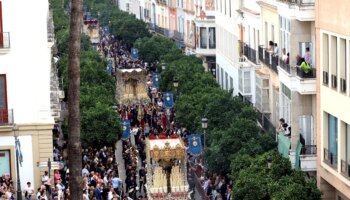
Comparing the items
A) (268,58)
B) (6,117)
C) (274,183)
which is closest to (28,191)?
(6,117)

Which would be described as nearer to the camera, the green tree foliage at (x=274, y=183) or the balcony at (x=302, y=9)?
the green tree foliage at (x=274, y=183)

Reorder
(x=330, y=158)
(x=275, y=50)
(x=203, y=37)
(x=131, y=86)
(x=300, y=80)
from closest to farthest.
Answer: (x=330, y=158) < (x=300, y=80) < (x=275, y=50) < (x=131, y=86) < (x=203, y=37)

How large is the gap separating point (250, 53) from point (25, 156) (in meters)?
20.9

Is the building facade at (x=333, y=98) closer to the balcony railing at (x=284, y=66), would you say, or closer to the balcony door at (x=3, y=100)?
the balcony railing at (x=284, y=66)

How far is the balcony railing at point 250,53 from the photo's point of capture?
6097 cm

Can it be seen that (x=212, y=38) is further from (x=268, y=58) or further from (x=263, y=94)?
(x=268, y=58)

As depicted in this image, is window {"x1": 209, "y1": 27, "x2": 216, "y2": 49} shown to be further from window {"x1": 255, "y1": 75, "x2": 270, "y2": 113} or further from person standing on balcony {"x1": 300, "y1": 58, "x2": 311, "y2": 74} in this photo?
person standing on balcony {"x1": 300, "y1": 58, "x2": 311, "y2": 74}

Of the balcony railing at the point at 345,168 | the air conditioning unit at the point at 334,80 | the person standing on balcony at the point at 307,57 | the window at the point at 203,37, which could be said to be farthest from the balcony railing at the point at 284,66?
the window at the point at 203,37

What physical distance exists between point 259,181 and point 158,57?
57599mm

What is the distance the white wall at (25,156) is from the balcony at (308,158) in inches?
377

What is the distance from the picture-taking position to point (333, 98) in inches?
1473

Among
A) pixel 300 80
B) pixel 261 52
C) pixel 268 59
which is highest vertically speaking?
pixel 300 80

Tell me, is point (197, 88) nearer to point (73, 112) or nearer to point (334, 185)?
point (334, 185)

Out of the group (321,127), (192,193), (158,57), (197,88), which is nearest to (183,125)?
(197,88)
